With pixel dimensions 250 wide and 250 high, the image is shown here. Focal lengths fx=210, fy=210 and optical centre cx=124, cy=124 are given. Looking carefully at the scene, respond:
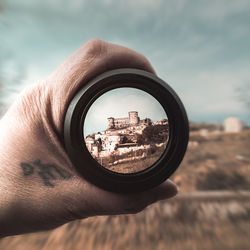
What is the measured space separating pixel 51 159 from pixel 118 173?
240 millimetres

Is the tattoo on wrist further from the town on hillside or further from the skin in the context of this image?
the town on hillside

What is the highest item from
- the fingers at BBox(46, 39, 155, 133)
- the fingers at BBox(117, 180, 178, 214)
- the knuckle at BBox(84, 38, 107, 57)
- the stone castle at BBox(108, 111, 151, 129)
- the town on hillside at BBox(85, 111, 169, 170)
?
the knuckle at BBox(84, 38, 107, 57)

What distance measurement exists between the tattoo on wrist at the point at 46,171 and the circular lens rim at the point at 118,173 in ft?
0.28

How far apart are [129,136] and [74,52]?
13.7 inches

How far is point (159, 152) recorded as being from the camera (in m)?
0.70

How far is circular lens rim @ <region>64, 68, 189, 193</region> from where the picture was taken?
65cm

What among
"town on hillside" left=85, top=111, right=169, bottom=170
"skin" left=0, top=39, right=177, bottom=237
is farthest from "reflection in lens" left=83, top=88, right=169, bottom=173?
"skin" left=0, top=39, right=177, bottom=237

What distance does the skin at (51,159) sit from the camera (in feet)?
2.30

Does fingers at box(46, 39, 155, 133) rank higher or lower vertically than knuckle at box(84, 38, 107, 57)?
lower

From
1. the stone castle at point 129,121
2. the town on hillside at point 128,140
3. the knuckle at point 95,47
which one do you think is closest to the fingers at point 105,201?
the town on hillside at point 128,140

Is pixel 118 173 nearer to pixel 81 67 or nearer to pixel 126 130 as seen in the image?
pixel 126 130

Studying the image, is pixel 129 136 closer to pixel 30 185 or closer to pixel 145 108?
pixel 145 108

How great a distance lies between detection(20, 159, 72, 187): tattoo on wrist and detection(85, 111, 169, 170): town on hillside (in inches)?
5.8

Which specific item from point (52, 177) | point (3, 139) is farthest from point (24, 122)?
point (52, 177)
